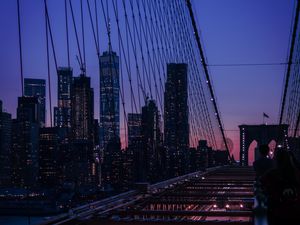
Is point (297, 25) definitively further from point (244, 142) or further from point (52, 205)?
point (244, 142)

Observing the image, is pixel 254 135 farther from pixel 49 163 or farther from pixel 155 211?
pixel 155 211

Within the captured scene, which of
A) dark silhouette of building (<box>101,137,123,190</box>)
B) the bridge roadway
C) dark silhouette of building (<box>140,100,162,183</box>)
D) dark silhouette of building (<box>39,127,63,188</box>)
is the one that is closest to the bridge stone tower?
dark silhouette of building (<box>39,127,63,188</box>)

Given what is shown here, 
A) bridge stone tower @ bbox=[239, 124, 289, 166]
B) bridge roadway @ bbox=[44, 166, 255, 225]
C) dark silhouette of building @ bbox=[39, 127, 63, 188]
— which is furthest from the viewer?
bridge stone tower @ bbox=[239, 124, 289, 166]

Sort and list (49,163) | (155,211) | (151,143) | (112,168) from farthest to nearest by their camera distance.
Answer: (49,163), (151,143), (112,168), (155,211)

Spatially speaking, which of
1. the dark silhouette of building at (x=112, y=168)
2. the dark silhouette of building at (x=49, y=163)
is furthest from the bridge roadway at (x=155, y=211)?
the dark silhouette of building at (x=49, y=163)

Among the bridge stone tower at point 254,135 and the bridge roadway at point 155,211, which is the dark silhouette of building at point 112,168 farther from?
the bridge stone tower at point 254,135

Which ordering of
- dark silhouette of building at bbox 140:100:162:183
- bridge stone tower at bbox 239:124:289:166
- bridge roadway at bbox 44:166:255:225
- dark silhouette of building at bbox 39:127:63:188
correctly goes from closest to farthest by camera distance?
bridge roadway at bbox 44:166:255:225 < dark silhouette of building at bbox 140:100:162:183 < dark silhouette of building at bbox 39:127:63:188 < bridge stone tower at bbox 239:124:289:166

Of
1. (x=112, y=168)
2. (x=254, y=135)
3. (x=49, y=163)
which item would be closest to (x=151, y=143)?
(x=112, y=168)

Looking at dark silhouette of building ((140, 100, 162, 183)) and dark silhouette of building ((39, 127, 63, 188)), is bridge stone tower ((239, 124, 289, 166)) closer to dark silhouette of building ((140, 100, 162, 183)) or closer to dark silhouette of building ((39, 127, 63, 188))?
dark silhouette of building ((39, 127, 63, 188))

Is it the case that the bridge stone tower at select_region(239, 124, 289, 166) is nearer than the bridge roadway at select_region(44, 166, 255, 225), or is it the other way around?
the bridge roadway at select_region(44, 166, 255, 225)

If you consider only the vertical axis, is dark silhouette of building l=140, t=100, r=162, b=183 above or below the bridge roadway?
above

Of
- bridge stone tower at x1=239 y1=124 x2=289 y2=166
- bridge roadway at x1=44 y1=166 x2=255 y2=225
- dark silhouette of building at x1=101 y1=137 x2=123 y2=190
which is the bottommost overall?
bridge roadway at x1=44 y1=166 x2=255 y2=225

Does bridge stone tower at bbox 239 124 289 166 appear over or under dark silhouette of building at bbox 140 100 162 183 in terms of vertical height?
over

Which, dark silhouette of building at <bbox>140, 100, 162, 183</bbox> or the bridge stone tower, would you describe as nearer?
dark silhouette of building at <bbox>140, 100, 162, 183</bbox>
